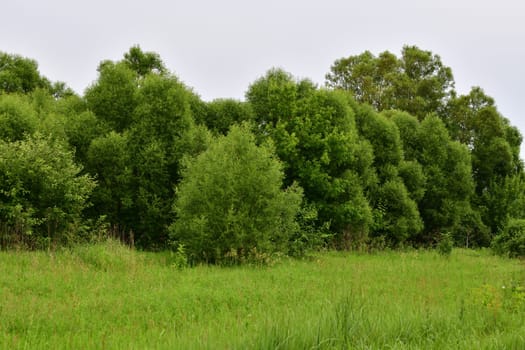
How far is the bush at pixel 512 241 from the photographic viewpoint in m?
23.6

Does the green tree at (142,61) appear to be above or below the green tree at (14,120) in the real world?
above

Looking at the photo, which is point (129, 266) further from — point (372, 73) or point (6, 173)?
point (372, 73)

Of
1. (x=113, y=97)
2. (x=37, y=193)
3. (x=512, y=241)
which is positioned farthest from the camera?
(x=512, y=241)

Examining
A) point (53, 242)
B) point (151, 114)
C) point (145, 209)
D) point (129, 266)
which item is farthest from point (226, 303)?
point (151, 114)

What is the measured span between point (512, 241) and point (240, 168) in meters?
15.8

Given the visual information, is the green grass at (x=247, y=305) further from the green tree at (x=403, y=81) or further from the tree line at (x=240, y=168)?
the green tree at (x=403, y=81)

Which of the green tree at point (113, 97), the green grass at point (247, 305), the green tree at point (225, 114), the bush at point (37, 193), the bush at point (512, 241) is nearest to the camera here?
the green grass at point (247, 305)

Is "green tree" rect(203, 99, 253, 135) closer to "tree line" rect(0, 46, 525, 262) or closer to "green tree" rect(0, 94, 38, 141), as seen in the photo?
"tree line" rect(0, 46, 525, 262)

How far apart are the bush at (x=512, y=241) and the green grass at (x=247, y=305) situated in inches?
297

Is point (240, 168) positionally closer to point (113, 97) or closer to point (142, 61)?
point (113, 97)

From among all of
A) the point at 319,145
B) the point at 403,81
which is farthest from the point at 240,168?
the point at 403,81

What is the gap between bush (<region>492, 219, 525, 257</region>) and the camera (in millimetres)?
23562

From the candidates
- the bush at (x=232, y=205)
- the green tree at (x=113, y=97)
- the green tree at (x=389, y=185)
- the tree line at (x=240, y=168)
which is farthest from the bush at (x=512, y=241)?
the green tree at (x=113, y=97)

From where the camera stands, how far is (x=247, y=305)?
1014 cm
